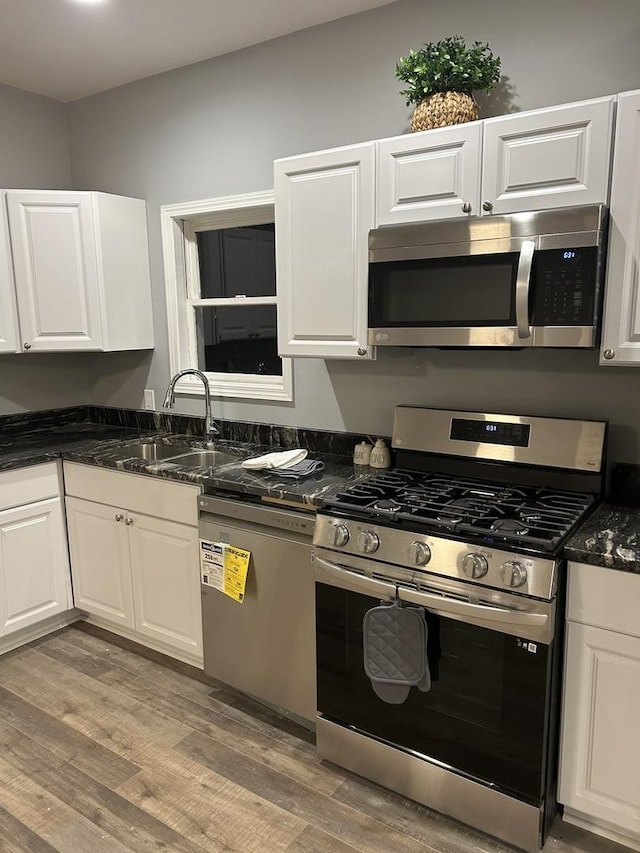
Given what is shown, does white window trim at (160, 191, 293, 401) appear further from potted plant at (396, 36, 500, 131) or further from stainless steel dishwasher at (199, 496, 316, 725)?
potted plant at (396, 36, 500, 131)

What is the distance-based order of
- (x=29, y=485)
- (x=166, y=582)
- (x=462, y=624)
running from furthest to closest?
1. (x=29, y=485)
2. (x=166, y=582)
3. (x=462, y=624)

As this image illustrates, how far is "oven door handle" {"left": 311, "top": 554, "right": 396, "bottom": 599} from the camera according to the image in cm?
196

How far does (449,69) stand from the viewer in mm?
2098

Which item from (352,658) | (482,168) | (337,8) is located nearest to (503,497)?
(352,658)

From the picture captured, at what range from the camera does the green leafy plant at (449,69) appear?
2086 mm

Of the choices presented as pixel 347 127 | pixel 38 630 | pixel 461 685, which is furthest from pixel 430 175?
pixel 38 630

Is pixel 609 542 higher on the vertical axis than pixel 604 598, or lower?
higher

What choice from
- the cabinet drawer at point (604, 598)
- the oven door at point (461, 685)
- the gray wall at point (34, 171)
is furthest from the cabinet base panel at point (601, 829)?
the gray wall at point (34, 171)

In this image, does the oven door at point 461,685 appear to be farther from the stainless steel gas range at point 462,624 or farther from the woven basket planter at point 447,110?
the woven basket planter at point 447,110

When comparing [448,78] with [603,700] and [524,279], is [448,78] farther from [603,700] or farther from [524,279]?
[603,700]

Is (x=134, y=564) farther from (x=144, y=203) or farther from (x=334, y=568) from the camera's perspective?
(x=144, y=203)

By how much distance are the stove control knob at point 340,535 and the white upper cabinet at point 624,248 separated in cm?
95

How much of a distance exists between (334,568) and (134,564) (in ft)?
3.95

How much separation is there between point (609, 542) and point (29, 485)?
2477 millimetres
